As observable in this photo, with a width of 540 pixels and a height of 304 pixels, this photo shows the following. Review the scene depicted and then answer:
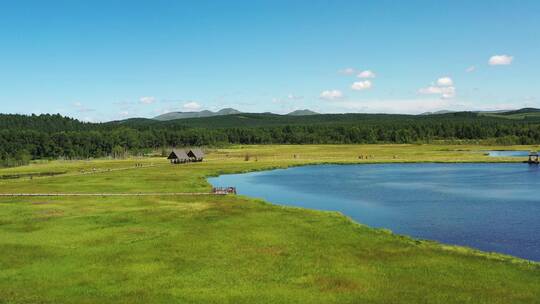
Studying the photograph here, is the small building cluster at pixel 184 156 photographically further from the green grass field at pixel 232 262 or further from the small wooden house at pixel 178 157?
the green grass field at pixel 232 262

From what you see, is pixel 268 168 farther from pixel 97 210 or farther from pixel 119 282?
pixel 119 282

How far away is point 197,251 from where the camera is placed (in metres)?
44.4

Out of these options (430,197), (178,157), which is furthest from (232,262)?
(178,157)

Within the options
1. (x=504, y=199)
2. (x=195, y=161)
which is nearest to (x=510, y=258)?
(x=504, y=199)

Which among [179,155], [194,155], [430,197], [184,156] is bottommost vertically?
[430,197]

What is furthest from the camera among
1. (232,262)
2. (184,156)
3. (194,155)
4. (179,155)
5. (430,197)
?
(194,155)

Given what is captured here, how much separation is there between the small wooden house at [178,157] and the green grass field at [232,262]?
90.1 metres

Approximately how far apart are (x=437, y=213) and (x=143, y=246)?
38.4 meters

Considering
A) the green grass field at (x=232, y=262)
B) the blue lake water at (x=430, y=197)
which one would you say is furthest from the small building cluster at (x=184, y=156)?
the green grass field at (x=232, y=262)

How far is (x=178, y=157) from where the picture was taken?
157375 mm

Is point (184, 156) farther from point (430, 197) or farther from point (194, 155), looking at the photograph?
point (430, 197)

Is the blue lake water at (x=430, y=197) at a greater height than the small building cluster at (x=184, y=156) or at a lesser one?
lesser

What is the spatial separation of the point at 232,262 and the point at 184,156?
12197 cm

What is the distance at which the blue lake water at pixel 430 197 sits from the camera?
52.2 metres
